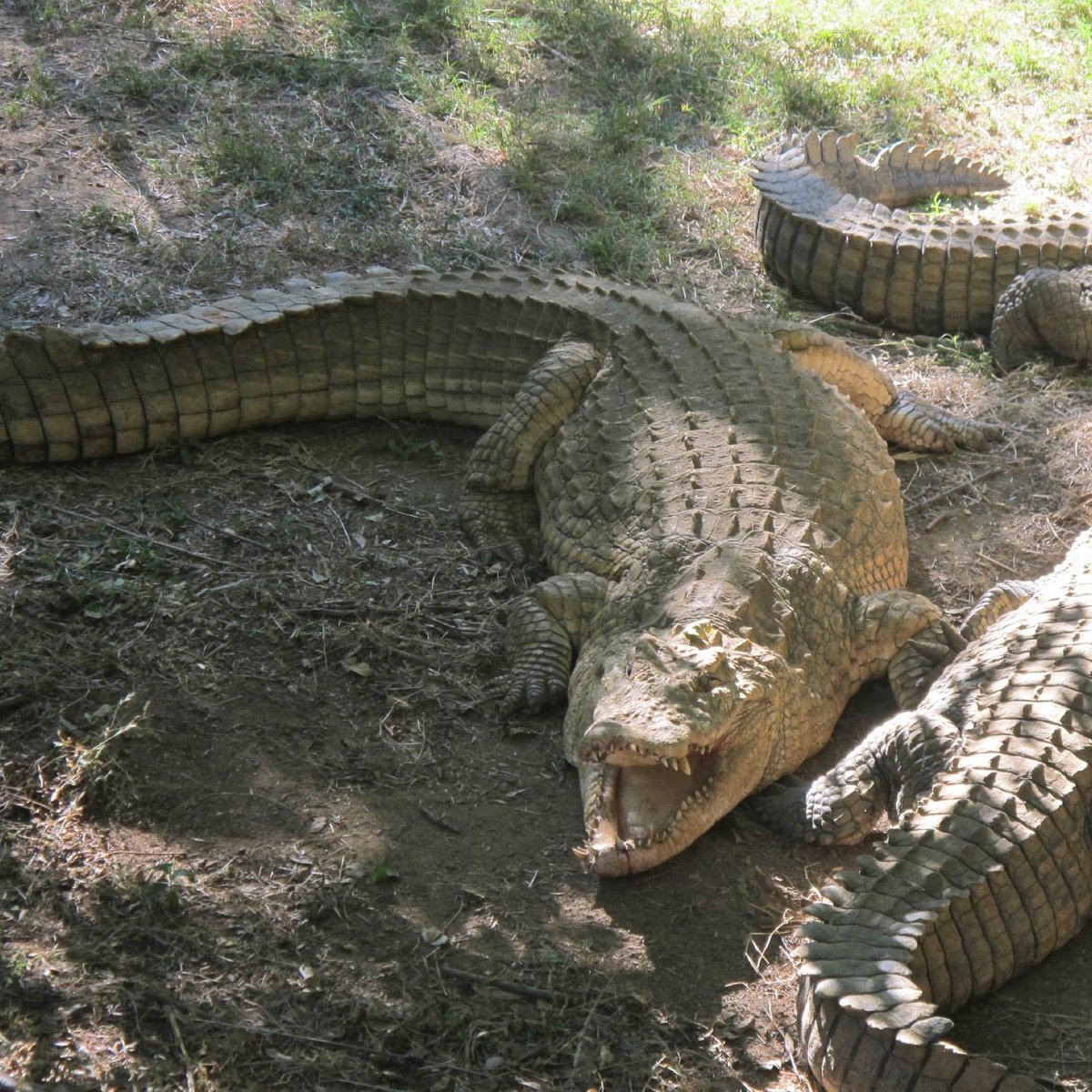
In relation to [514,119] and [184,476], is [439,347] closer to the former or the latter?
[184,476]

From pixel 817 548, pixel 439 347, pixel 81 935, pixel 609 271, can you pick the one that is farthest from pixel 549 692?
pixel 609 271

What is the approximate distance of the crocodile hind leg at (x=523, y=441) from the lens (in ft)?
16.4

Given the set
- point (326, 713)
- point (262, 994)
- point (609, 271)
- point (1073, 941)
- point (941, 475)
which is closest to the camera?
point (262, 994)

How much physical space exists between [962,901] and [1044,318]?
3.85 meters

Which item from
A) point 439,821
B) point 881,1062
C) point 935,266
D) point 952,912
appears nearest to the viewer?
point 881,1062

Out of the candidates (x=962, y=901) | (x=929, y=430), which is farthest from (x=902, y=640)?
(x=929, y=430)

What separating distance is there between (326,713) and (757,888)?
138cm

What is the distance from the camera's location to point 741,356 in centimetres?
501

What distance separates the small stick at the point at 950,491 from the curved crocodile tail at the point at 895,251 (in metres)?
1.30

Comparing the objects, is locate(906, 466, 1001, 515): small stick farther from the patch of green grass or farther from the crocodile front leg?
the patch of green grass

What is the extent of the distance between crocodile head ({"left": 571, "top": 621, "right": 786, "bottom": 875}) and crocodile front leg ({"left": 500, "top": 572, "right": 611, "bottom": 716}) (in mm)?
338

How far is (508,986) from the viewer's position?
3102 millimetres

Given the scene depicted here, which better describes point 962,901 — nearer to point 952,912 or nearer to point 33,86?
point 952,912

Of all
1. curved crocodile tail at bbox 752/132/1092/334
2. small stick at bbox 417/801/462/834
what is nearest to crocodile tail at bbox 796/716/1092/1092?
small stick at bbox 417/801/462/834
